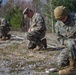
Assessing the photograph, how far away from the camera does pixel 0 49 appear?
43.4 ft

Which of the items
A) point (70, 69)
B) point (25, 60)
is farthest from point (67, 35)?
point (25, 60)

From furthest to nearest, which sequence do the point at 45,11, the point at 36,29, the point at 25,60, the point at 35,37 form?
the point at 45,11
the point at 35,37
the point at 36,29
the point at 25,60

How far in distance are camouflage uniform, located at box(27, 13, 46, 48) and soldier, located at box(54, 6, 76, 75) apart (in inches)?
173

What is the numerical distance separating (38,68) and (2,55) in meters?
2.91

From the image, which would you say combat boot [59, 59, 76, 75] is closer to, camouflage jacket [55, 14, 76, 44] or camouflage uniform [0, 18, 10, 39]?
camouflage jacket [55, 14, 76, 44]

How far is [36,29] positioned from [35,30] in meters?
0.05

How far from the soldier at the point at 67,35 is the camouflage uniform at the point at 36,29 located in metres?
4.40

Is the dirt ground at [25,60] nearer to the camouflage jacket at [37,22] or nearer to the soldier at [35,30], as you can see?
the soldier at [35,30]

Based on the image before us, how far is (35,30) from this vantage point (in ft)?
38.9

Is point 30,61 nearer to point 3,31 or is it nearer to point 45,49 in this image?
point 45,49

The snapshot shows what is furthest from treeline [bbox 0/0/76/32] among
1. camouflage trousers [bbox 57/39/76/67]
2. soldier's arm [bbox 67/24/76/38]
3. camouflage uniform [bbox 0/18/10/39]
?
soldier's arm [bbox 67/24/76/38]

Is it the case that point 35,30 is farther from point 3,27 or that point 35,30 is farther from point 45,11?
point 45,11

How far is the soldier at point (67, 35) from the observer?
6.99 meters

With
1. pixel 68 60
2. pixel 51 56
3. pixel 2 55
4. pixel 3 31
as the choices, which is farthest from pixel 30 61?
pixel 3 31
